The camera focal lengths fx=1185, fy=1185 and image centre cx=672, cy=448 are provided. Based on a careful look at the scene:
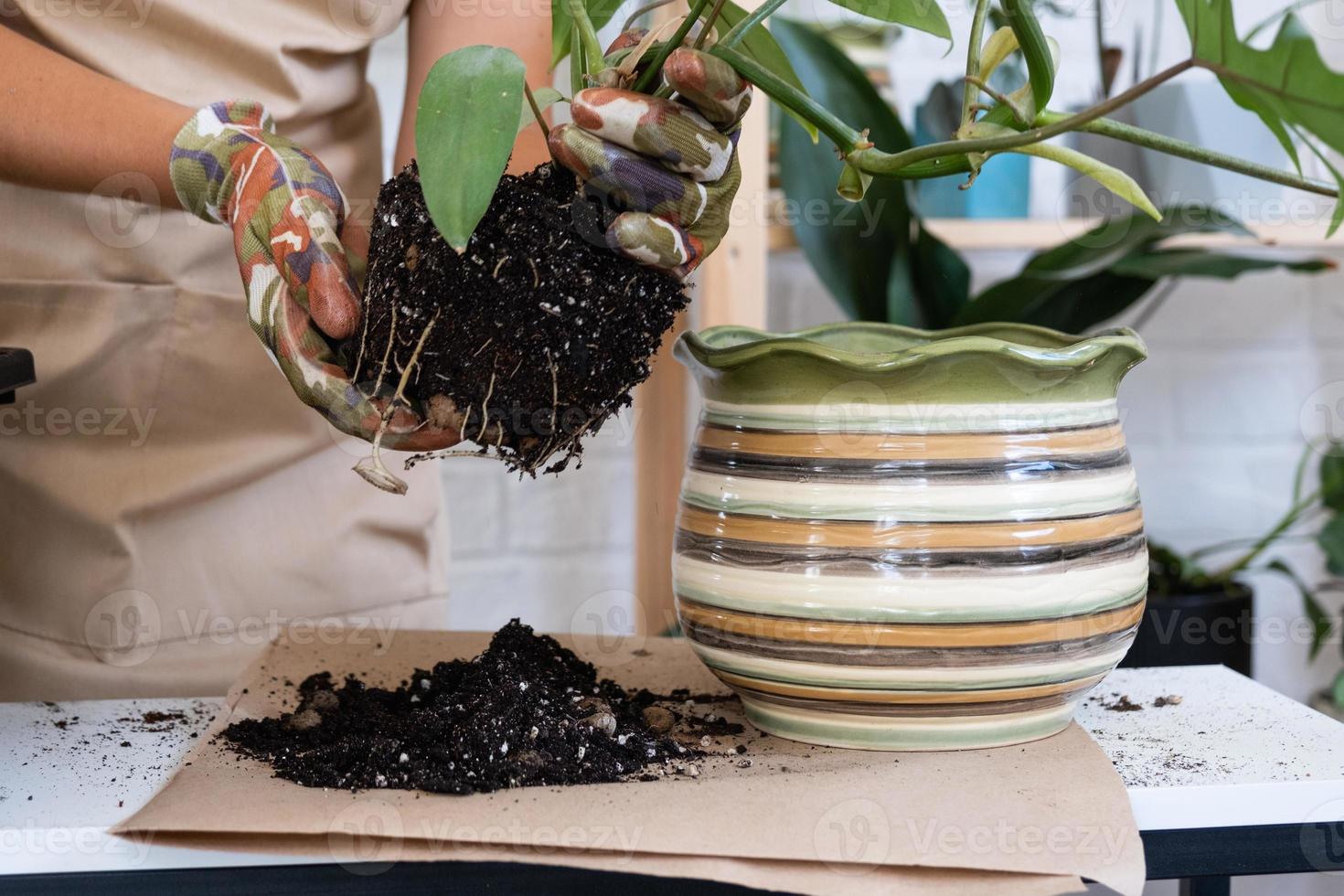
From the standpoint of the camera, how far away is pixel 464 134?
418 millimetres

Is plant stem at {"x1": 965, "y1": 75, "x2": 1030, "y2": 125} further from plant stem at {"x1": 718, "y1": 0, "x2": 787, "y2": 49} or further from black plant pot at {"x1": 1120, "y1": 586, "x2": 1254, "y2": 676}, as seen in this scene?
black plant pot at {"x1": 1120, "y1": 586, "x2": 1254, "y2": 676}

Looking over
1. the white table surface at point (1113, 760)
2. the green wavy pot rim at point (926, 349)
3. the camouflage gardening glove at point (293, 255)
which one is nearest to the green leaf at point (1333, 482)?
the white table surface at point (1113, 760)

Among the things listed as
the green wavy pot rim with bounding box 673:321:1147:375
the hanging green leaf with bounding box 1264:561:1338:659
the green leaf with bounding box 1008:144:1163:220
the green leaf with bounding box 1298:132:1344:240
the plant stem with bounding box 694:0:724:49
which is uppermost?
the plant stem with bounding box 694:0:724:49

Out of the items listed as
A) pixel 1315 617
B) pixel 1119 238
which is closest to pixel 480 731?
pixel 1119 238

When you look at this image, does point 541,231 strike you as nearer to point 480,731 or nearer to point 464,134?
point 464,134

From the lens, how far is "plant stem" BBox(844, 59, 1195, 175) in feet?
1.23

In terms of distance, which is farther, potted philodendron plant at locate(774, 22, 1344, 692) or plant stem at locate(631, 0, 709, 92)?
potted philodendron plant at locate(774, 22, 1344, 692)

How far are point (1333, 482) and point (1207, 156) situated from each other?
1.19 m

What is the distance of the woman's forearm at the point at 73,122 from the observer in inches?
25.2

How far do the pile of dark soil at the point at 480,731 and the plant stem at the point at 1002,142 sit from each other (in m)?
0.26

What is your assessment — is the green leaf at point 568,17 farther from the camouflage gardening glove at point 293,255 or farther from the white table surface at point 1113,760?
the white table surface at point 1113,760

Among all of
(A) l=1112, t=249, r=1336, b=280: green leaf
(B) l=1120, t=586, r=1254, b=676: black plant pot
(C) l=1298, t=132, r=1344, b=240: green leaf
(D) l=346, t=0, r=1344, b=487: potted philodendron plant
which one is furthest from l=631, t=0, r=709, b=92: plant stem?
(B) l=1120, t=586, r=1254, b=676: black plant pot

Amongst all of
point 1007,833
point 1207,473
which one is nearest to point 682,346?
point 1007,833

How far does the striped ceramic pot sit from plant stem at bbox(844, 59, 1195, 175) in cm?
8
